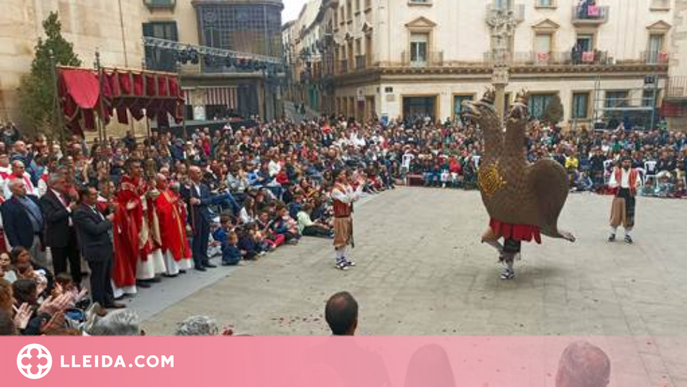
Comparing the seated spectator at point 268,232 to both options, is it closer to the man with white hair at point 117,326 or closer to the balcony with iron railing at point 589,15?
the man with white hair at point 117,326

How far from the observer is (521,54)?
31.7 meters

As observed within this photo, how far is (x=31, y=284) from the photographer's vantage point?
16.7 feet

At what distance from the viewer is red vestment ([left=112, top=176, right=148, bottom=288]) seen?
7.61m

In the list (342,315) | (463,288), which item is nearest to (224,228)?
(463,288)

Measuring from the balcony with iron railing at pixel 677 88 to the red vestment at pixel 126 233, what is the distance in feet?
86.3

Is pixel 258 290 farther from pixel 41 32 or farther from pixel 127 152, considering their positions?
pixel 41 32

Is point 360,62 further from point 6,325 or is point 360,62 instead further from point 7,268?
point 6,325

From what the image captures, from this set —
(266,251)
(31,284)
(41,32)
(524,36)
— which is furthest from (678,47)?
(31,284)

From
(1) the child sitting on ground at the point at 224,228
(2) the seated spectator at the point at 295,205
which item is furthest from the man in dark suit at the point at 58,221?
(2) the seated spectator at the point at 295,205

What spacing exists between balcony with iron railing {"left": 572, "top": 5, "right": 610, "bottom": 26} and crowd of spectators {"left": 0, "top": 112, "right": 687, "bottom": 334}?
1059cm

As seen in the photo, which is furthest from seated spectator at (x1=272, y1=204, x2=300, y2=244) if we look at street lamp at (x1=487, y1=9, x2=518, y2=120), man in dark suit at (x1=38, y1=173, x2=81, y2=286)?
street lamp at (x1=487, y1=9, x2=518, y2=120)

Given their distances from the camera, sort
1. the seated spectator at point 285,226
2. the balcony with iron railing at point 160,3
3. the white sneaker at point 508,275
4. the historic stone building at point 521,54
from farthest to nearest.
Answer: the balcony with iron railing at point 160,3 → the historic stone building at point 521,54 → the seated spectator at point 285,226 → the white sneaker at point 508,275

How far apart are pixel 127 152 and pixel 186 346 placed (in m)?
11.1

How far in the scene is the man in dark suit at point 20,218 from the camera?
7.11 metres
